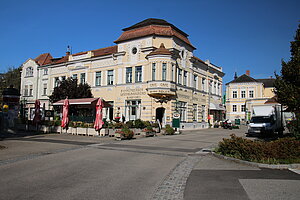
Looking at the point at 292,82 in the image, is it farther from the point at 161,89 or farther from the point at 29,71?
the point at 29,71

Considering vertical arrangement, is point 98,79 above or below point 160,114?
above

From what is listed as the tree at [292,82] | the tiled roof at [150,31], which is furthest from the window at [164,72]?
the tree at [292,82]

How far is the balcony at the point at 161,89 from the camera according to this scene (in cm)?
3005

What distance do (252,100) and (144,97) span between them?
148ft

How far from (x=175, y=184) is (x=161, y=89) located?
23.1 meters

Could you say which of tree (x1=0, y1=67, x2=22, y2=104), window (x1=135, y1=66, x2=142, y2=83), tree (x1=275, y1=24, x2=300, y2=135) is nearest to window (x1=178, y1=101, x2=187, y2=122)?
window (x1=135, y1=66, x2=142, y2=83)

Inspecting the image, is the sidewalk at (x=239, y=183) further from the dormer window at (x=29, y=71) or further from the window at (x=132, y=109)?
the dormer window at (x=29, y=71)

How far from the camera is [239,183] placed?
23.7 ft

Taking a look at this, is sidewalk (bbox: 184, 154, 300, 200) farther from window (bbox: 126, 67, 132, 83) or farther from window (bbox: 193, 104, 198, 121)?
window (bbox: 193, 104, 198, 121)

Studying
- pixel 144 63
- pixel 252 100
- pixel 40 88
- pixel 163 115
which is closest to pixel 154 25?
pixel 144 63

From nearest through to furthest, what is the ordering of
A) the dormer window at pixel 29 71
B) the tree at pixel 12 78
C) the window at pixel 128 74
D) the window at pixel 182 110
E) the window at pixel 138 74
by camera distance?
the window at pixel 138 74
the window at pixel 182 110
the window at pixel 128 74
the dormer window at pixel 29 71
the tree at pixel 12 78

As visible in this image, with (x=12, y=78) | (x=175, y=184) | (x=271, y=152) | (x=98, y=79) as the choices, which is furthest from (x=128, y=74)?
(x=12, y=78)

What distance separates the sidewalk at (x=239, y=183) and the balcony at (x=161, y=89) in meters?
20.3

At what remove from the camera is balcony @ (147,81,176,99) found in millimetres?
30047
